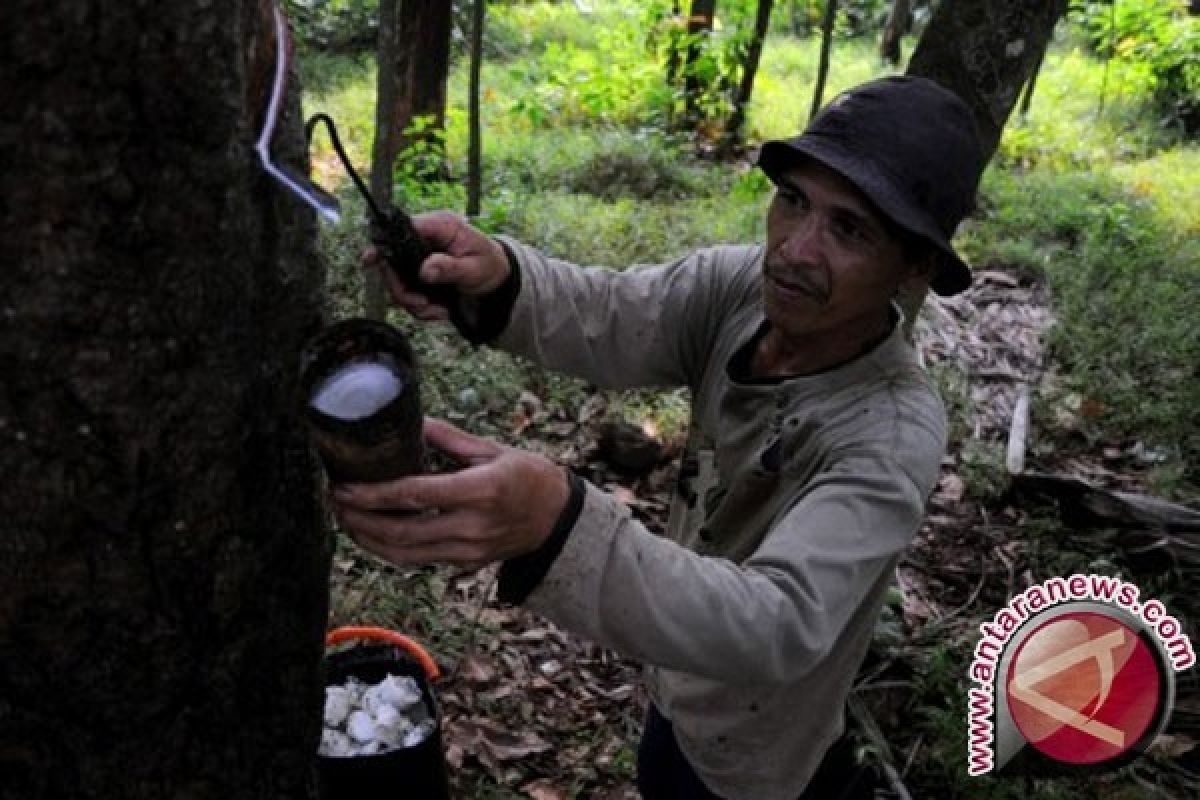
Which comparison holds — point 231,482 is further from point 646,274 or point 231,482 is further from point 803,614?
point 646,274

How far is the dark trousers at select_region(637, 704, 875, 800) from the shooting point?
251 cm

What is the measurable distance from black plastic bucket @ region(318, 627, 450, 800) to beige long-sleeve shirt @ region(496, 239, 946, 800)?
59cm

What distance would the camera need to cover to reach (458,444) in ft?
4.74

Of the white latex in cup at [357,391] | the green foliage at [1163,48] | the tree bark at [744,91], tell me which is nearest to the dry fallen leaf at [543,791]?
the white latex in cup at [357,391]

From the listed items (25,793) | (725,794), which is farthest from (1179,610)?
(25,793)

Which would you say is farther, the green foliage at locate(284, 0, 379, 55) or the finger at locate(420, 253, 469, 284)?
the green foliage at locate(284, 0, 379, 55)

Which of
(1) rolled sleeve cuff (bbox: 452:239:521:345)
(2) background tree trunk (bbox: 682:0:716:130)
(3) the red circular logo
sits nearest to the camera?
(1) rolled sleeve cuff (bbox: 452:239:521:345)

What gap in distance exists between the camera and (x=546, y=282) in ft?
7.24

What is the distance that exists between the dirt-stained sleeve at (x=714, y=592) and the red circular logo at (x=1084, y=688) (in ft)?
5.88

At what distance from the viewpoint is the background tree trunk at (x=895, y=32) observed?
13.9 metres

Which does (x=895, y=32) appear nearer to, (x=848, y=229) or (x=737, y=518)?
(x=848, y=229)

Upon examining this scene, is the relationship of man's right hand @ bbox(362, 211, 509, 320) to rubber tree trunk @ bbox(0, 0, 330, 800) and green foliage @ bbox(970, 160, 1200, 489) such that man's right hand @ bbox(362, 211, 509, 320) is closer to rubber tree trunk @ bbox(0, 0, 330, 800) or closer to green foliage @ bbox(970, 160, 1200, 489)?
rubber tree trunk @ bbox(0, 0, 330, 800)

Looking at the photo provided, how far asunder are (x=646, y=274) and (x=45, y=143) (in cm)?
143

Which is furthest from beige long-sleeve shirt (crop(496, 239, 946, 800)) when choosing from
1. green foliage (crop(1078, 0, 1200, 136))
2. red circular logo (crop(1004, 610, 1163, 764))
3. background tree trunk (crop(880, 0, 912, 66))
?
background tree trunk (crop(880, 0, 912, 66))
